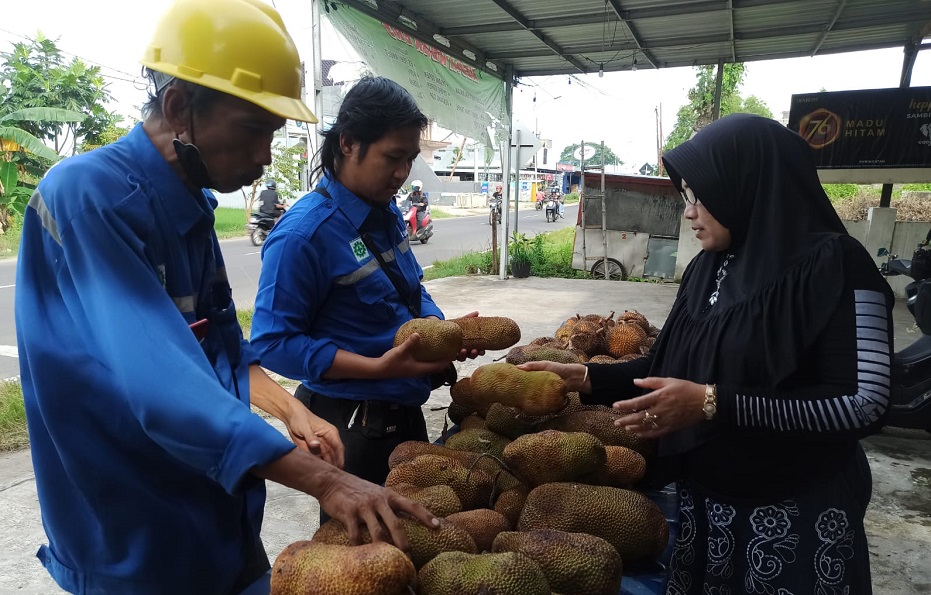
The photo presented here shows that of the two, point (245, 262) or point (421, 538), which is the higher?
point (421, 538)

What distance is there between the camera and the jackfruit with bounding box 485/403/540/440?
6.54 ft

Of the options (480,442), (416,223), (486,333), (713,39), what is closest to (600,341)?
(486,333)

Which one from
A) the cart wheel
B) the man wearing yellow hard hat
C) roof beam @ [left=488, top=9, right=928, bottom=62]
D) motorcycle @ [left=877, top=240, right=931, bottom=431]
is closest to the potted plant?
the cart wheel

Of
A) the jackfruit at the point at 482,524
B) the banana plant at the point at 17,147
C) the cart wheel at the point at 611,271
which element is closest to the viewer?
the jackfruit at the point at 482,524

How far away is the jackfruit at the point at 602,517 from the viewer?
1.47 meters

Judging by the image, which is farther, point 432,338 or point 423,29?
point 423,29

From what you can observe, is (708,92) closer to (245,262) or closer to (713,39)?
(713,39)

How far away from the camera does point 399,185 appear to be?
2.04 meters

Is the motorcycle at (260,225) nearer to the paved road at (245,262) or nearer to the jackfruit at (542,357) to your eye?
the paved road at (245,262)

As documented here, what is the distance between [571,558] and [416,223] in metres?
14.8

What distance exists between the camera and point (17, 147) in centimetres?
1261

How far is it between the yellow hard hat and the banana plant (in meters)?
13.1

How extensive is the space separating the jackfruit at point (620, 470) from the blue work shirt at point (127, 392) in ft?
3.25

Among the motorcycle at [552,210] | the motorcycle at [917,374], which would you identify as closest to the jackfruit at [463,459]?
the motorcycle at [917,374]
